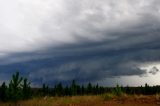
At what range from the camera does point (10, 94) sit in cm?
3794

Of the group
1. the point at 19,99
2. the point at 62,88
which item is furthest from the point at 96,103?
the point at 62,88

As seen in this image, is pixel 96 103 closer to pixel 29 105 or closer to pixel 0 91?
pixel 29 105

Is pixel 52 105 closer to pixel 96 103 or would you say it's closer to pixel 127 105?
pixel 96 103

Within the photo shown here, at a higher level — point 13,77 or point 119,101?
point 13,77

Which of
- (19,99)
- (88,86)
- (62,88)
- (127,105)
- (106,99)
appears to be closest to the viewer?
(127,105)

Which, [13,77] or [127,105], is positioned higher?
[13,77]

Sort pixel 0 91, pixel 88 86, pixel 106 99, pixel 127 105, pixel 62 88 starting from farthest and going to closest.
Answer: pixel 88 86, pixel 62 88, pixel 0 91, pixel 106 99, pixel 127 105

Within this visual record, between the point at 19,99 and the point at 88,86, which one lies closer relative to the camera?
the point at 19,99

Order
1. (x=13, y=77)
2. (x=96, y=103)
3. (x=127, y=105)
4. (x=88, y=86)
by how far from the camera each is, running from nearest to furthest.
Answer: (x=127, y=105) → (x=96, y=103) → (x=13, y=77) → (x=88, y=86)

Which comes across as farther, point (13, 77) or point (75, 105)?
point (13, 77)

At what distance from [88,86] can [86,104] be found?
79929mm

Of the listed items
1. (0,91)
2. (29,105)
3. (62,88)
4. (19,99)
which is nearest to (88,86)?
(62,88)

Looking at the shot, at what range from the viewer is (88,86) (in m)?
107

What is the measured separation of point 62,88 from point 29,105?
202 feet
